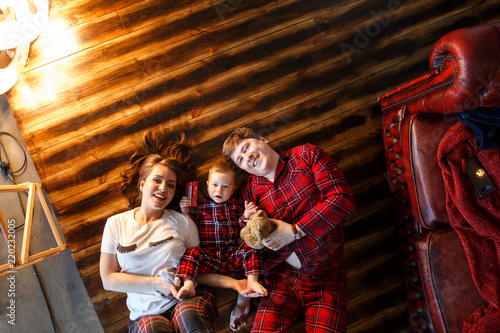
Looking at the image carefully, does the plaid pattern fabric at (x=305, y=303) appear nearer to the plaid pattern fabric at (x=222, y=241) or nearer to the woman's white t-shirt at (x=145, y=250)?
the plaid pattern fabric at (x=222, y=241)

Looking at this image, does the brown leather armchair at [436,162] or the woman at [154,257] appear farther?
the woman at [154,257]

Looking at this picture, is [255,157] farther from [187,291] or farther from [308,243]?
[187,291]

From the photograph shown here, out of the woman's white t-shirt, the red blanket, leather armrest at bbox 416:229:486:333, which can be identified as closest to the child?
the woman's white t-shirt

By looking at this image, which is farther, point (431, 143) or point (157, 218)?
point (157, 218)

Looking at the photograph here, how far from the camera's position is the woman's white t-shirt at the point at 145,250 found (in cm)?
175

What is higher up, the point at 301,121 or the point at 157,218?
the point at 301,121

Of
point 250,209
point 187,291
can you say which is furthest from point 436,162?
point 187,291

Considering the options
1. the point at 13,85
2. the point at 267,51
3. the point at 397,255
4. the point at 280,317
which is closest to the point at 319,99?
the point at 267,51

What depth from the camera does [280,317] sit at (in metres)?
1.75

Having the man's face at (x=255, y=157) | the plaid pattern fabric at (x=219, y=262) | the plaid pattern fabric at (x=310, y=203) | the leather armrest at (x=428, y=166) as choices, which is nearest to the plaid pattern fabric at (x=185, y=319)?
A: the plaid pattern fabric at (x=219, y=262)

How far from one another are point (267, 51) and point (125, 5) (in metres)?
1.03

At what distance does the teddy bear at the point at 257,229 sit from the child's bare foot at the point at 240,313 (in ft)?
1.43

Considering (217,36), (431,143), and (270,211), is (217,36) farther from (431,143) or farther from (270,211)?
(431,143)

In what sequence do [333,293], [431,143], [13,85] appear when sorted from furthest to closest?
[13,85]
[333,293]
[431,143]
